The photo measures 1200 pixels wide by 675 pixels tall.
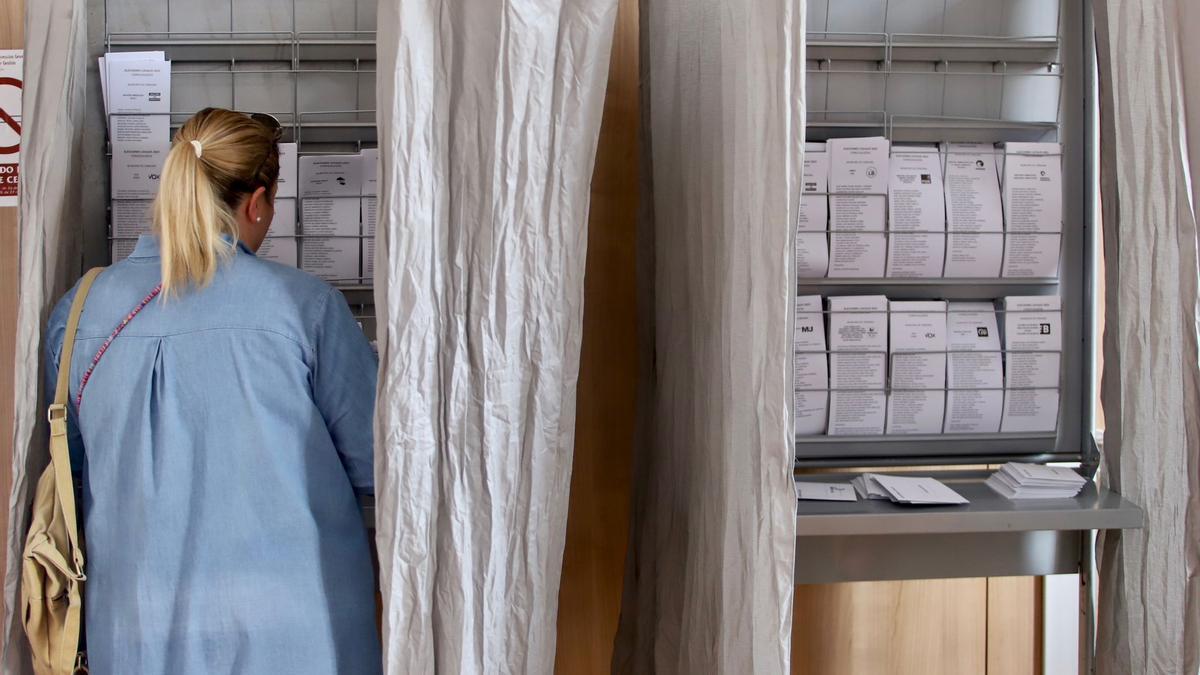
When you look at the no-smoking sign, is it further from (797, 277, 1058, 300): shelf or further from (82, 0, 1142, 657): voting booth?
(797, 277, 1058, 300): shelf

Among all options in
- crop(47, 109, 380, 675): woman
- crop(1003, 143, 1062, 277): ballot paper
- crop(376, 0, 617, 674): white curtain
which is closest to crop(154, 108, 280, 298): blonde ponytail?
crop(47, 109, 380, 675): woman

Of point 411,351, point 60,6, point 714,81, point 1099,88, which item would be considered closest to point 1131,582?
point 1099,88

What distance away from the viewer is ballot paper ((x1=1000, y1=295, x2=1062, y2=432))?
5.98ft

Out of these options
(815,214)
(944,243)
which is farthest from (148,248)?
(944,243)

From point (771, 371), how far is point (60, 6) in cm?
126

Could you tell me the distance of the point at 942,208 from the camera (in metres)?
1.80

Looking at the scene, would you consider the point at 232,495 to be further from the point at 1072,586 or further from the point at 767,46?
the point at 1072,586

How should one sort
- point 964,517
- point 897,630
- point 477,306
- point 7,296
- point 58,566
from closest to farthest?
1. point 477,306
2. point 58,566
3. point 964,517
4. point 7,296
5. point 897,630

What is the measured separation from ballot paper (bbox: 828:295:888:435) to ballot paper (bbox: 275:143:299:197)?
108 cm

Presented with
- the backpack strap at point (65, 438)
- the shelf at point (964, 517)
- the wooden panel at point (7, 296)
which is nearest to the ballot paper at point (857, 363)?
the shelf at point (964, 517)

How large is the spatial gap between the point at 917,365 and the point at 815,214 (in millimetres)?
366

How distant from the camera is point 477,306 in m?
1.26

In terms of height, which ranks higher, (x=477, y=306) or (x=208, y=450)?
(x=477, y=306)

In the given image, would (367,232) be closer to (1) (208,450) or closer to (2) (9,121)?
(1) (208,450)
